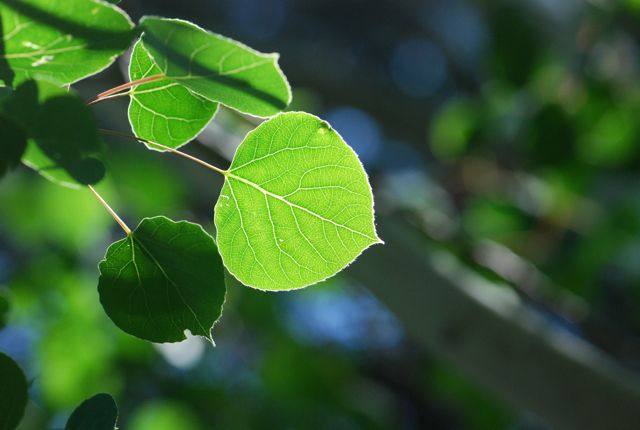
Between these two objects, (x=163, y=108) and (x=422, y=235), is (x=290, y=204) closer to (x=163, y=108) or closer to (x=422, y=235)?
(x=163, y=108)

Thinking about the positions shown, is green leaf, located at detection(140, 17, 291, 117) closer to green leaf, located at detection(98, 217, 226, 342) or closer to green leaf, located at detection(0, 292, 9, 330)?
green leaf, located at detection(98, 217, 226, 342)

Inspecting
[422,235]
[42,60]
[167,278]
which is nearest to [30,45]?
[42,60]

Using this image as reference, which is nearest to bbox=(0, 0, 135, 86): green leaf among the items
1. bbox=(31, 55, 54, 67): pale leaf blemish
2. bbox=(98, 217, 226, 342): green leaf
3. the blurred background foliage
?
bbox=(31, 55, 54, 67): pale leaf blemish

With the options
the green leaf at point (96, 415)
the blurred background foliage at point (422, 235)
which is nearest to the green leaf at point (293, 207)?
the green leaf at point (96, 415)

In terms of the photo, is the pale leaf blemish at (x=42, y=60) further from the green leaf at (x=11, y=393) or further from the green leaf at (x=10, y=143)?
the green leaf at (x=11, y=393)

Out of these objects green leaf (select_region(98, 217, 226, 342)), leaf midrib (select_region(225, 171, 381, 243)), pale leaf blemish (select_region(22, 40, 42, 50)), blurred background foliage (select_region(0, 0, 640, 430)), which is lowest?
blurred background foliage (select_region(0, 0, 640, 430))

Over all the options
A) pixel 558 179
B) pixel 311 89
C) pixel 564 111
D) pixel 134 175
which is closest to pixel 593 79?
pixel 564 111

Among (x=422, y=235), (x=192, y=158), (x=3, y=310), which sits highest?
(x=192, y=158)
